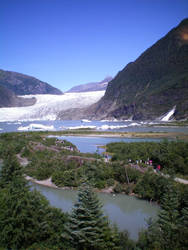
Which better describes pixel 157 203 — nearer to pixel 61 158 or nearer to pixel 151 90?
pixel 61 158

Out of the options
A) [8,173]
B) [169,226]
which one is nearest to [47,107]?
[8,173]

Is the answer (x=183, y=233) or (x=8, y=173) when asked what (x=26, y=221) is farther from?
(x=8, y=173)

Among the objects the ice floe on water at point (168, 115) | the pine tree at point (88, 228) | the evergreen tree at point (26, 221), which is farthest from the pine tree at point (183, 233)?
the ice floe on water at point (168, 115)

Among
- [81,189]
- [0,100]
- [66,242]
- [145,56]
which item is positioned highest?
[145,56]

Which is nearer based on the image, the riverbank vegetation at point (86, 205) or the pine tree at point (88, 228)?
the pine tree at point (88, 228)

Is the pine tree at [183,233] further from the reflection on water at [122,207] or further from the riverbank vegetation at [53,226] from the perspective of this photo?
the reflection on water at [122,207]

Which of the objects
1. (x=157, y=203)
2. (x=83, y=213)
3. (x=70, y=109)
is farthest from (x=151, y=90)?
(x=83, y=213)
